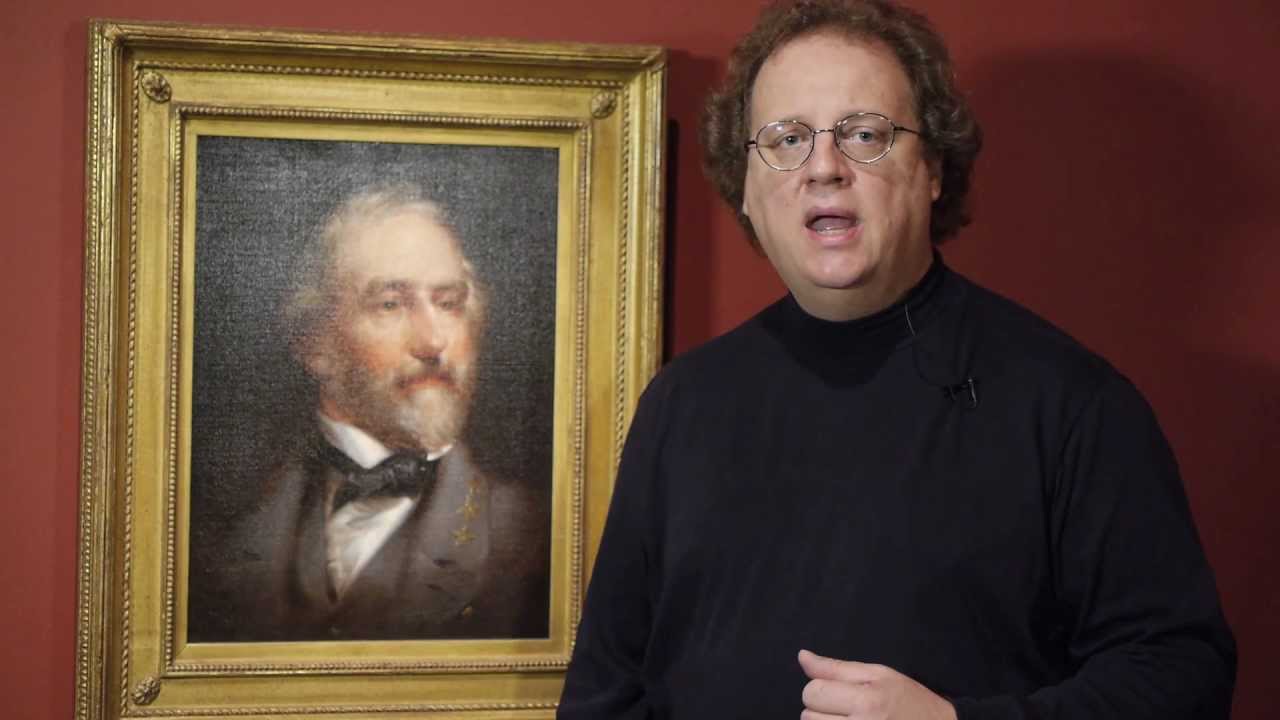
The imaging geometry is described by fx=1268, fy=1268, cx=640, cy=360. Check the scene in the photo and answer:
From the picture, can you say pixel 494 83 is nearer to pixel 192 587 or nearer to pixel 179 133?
pixel 179 133

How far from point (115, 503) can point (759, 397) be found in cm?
104

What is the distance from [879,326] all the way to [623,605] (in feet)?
1.81

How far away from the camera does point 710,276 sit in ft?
7.23

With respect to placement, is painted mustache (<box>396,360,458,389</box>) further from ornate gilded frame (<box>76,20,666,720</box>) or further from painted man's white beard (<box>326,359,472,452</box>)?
ornate gilded frame (<box>76,20,666,720</box>)

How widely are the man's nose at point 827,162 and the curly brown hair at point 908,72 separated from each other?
0.15 m

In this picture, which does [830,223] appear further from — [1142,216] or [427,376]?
[1142,216]

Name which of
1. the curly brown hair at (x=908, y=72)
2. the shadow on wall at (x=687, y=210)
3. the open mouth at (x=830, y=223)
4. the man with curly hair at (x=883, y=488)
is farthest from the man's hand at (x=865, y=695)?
the shadow on wall at (x=687, y=210)

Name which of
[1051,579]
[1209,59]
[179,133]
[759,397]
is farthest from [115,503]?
[1209,59]

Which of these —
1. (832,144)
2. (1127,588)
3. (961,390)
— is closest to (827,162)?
(832,144)

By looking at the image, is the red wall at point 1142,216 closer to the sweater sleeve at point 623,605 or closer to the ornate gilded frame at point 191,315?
the ornate gilded frame at point 191,315

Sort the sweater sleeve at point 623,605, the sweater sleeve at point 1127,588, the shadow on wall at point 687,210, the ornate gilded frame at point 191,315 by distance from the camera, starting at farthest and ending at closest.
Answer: the shadow on wall at point 687,210, the ornate gilded frame at point 191,315, the sweater sleeve at point 623,605, the sweater sleeve at point 1127,588

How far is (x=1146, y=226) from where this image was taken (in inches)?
88.9

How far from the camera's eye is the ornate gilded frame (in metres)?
2.00

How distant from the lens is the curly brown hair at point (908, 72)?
171 cm
